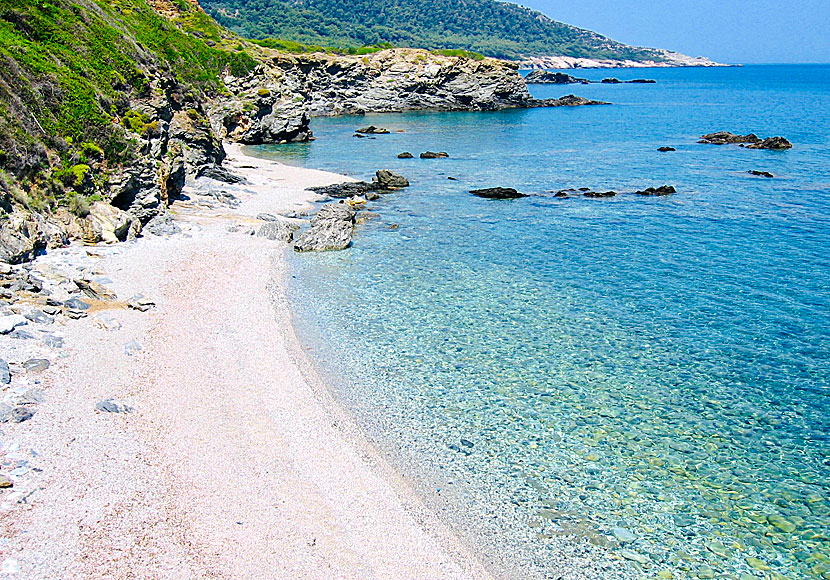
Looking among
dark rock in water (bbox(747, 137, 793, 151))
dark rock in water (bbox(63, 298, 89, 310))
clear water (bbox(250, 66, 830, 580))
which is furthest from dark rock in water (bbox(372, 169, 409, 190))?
dark rock in water (bbox(747, 137, 793, 151))

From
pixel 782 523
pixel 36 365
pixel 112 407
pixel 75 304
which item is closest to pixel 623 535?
pixel 782 523

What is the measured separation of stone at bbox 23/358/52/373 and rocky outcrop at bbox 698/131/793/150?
67.0 meters

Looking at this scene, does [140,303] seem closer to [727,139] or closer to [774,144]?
[774,144]

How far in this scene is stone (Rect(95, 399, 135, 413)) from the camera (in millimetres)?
13734

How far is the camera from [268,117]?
7050 centimetres

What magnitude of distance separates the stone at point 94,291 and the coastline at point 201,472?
72 cm

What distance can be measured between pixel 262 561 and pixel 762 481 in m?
10.7

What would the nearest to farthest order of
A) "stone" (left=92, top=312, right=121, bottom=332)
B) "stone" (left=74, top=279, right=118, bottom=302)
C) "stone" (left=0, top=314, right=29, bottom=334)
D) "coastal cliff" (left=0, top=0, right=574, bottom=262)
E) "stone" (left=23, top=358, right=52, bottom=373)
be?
"stone" (left=23, top=358, right=52, bottom=373) → "stone" (left=0, top=314, right=29, bottom=334) → "stone" (left=92, top=312, right=121, bottom=332) → "stone" (left=74, top=279, right=118, bottom=302) → "coastal cliff" (left=0, top=0, right=574, bottom=262)

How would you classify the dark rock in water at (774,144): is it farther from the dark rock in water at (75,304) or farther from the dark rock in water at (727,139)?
the dark rock in water at (75,304)

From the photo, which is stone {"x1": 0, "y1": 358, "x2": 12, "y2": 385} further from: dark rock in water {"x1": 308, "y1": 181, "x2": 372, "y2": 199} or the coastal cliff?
dark rock in water {"x1": 308, "y1": 181, "x2": 372, "y2": 199}

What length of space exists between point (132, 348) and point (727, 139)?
69.6 m

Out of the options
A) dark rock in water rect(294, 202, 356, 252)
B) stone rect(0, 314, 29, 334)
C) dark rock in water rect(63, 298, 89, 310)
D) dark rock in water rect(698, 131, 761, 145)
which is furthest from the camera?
dark rock in water rect(698, 131, 761, 145)

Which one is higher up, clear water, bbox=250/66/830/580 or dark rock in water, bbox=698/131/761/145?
dark rock in water, bbox=698/131/761/145

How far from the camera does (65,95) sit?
27156 millimetres
